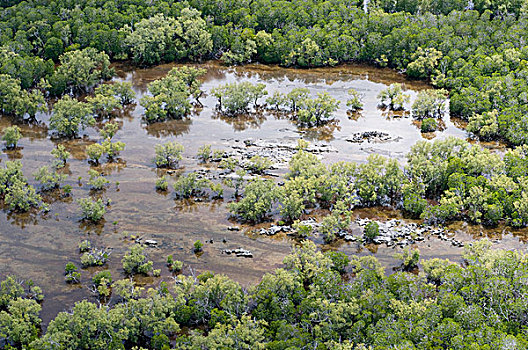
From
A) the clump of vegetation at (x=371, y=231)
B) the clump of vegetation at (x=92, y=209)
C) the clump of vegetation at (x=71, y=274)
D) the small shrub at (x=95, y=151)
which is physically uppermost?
the small shrub at (x=95, y=151)

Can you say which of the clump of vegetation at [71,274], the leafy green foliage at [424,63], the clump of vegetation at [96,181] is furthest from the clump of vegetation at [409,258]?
the leafy green foliage at [424,63]

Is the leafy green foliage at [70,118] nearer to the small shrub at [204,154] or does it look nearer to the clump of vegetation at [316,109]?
the small shrub at [204,154]

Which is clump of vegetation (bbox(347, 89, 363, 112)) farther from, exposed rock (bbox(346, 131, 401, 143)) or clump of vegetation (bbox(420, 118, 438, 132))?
clump of vegetation (bbox(420, 118, 438, 132))

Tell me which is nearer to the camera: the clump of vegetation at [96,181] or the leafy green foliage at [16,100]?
the clump of vegetation at [96,181]

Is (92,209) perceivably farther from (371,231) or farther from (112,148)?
(371,231)

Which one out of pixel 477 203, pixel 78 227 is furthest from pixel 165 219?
pixel 477 203

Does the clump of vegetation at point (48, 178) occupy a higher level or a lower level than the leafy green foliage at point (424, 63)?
lower
